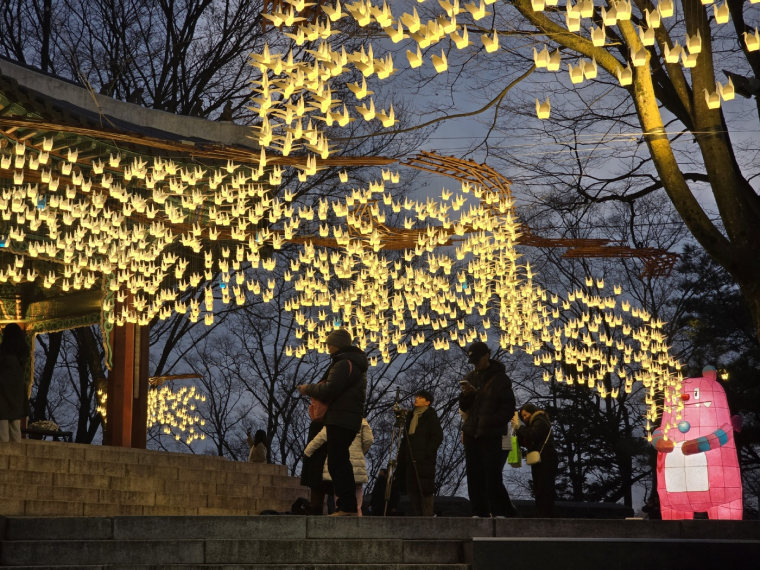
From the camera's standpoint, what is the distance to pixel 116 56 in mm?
23609

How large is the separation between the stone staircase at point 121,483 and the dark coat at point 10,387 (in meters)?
0.87

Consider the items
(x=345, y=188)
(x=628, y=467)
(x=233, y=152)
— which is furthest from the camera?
(x=628, y=467)

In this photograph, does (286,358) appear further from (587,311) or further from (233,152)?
(233,152)

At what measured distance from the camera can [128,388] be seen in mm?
16125

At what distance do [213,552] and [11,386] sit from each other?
267 inches

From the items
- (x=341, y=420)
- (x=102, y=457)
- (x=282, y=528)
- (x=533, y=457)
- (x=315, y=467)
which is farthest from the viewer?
(x=102, y=457)

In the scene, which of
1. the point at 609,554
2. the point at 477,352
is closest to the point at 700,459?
the point at 477,352

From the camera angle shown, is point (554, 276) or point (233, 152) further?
point (554, 276)

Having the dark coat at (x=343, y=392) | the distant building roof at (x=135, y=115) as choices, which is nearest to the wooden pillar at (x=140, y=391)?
the distant building roof at (x=135, y=115)

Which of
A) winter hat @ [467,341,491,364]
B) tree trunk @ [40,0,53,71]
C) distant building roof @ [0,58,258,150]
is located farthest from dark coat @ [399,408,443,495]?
tree trunk @ [40,0,53,71]

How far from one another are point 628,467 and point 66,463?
1803 centimetres

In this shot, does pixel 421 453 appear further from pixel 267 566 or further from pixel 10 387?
pixel 10 387

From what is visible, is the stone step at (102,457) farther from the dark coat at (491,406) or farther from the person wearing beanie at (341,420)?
the dark coat at (491,406)

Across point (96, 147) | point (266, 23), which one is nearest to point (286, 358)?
point (96, 147)
